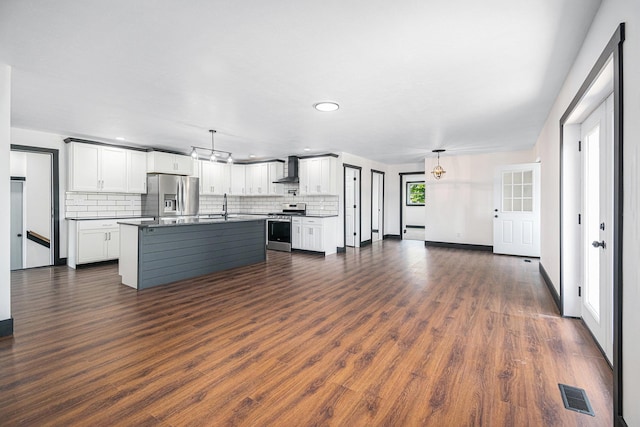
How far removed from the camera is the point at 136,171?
6.53m

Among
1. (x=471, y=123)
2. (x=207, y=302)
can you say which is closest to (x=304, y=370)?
(x=207, y=302)

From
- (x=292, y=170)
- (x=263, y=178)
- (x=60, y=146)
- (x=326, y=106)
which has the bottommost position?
(x=263, y=178)

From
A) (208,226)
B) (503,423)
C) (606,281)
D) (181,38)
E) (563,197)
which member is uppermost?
(181,38)

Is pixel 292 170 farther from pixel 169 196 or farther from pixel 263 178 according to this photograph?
pixel 169 196

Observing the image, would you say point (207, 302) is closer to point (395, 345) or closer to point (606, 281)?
point (395, 345)

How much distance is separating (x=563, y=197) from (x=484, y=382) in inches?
89.6

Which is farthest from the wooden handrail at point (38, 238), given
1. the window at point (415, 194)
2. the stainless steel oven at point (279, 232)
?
the window at point (415, 194)

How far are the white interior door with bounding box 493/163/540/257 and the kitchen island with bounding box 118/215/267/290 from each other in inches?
213

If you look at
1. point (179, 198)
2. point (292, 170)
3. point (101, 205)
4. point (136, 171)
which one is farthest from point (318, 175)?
point (101, 205)

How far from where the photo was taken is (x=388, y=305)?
362 centimetres

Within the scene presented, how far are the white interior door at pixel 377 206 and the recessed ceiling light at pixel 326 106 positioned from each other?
5181 mm

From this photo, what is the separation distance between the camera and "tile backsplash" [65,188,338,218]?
19.5ft

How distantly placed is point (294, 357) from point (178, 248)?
3017 mm

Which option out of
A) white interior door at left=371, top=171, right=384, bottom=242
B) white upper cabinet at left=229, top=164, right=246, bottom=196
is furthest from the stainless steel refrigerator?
white interior door at left=371, top=171, right=384, bottom=242
